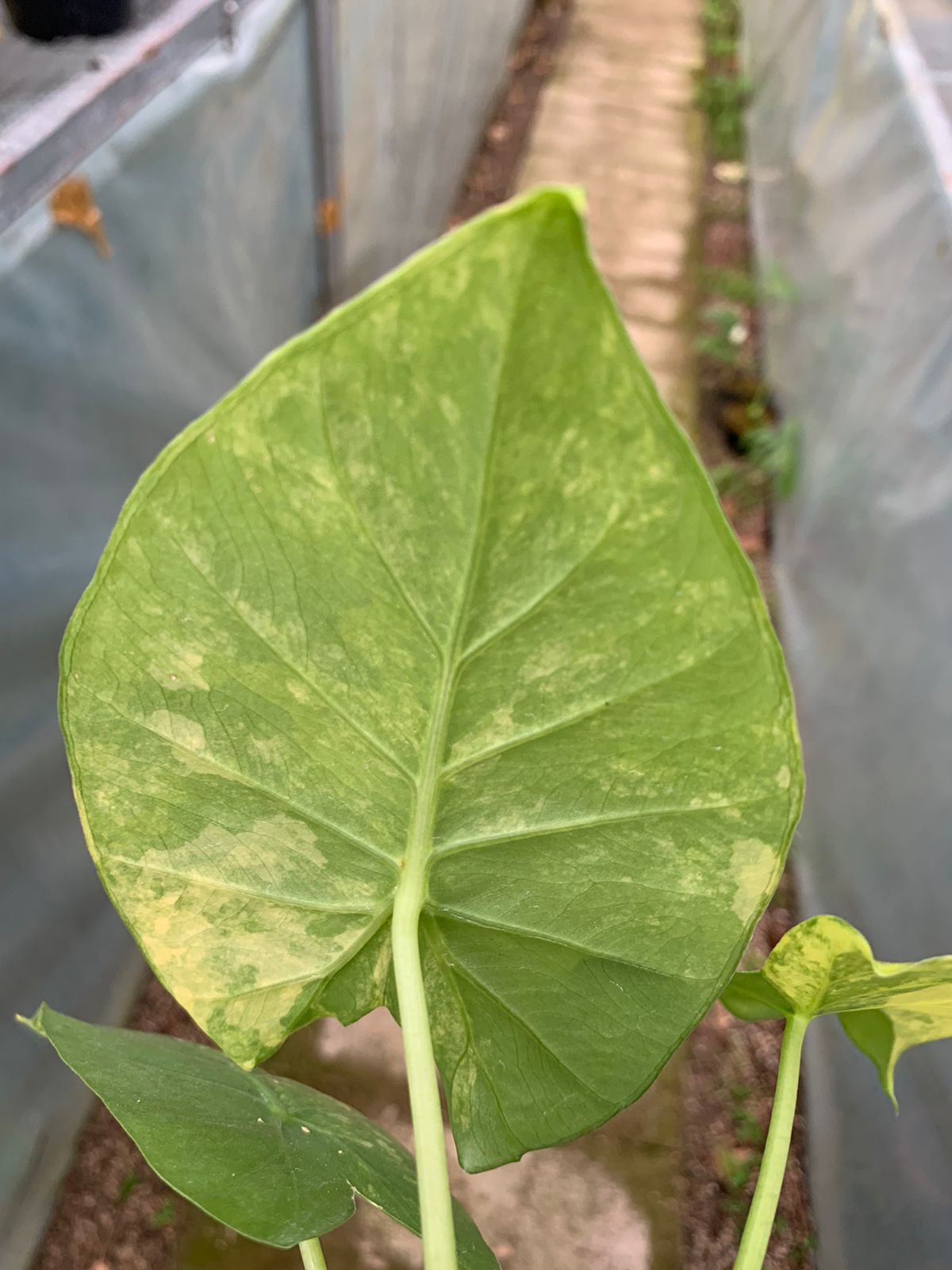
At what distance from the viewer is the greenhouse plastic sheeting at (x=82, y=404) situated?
961 millimetres

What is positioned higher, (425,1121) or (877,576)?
(425,1121)

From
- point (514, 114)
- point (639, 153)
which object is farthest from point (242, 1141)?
point (514, 114)

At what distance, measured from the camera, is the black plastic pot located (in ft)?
3.18

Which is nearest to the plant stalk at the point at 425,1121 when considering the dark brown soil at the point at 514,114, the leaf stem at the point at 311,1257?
the leaf stem at the point at 311,1257

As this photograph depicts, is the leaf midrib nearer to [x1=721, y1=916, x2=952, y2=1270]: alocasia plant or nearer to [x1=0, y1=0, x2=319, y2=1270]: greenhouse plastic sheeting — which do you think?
[x1=721, y1=916, x2=952, y2=1270]: alocasia plant

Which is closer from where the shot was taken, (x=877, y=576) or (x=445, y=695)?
(x=445, y=695)

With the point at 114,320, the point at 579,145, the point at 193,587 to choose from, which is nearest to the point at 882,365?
the point at 114,320

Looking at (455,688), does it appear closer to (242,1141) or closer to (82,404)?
(242,1141)

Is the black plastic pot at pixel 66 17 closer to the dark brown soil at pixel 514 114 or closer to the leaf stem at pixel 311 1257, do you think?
the leaf stem at pixel 311 1257

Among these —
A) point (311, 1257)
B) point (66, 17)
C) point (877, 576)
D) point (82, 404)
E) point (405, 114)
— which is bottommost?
point (877, 576)

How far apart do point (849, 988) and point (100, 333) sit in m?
1.03

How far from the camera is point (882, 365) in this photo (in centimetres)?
173

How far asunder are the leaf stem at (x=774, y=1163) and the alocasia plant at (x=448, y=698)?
0.23 feet

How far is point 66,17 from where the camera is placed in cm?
97
